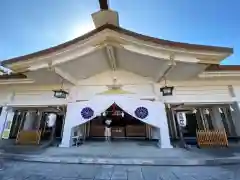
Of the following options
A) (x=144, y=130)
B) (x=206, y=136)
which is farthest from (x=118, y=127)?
(x=206, y=136)

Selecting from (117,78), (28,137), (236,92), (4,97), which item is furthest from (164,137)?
(4,97)

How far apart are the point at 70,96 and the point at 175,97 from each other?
4.74 m

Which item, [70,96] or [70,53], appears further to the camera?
[70,96]

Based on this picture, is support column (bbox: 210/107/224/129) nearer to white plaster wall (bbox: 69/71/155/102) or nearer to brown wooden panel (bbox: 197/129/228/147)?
brown wooden panel (bbox: 197/129/228/147)

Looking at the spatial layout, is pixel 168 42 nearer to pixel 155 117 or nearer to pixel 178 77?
pixel 178 77

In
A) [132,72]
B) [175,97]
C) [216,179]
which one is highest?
[132,72]

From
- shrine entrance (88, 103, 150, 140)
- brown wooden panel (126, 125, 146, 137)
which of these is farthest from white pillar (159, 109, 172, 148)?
brown wooden panel (126, 125, 146, 137)

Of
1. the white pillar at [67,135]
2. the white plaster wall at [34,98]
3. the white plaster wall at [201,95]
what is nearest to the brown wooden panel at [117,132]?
the white pillar at [67,135]

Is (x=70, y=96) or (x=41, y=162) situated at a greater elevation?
(x=70, y=96)

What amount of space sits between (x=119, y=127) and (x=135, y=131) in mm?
1212

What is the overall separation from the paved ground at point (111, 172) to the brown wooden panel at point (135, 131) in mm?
6244

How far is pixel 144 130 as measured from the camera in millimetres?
9711

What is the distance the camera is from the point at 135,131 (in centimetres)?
994

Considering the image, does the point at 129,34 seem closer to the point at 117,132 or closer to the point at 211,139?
the point at 211,139
